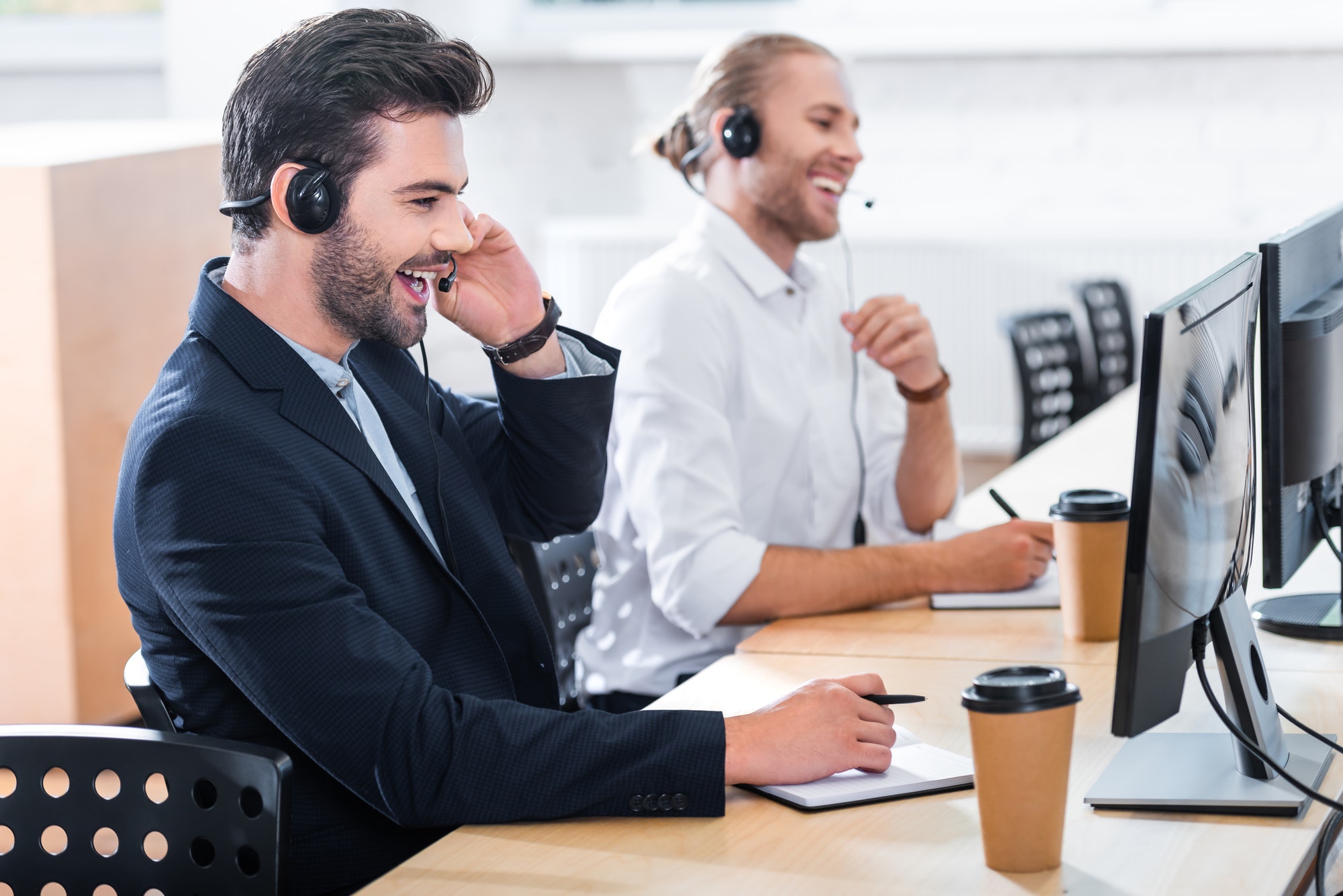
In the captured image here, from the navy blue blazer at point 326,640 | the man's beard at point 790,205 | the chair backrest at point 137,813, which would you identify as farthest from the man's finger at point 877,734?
the man's beard at point 790,205

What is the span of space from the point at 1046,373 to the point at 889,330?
6.40ft

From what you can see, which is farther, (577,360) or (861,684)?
(577,360)

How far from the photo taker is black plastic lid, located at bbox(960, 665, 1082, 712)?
3.47 ft

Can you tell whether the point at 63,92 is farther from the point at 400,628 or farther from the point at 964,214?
the point at 400,628

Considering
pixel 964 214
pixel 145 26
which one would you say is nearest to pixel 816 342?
pixel 964 214

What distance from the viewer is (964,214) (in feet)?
15.3

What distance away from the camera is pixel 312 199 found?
1387mm

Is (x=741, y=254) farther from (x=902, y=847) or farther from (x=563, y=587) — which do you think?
(x=902, y=847)

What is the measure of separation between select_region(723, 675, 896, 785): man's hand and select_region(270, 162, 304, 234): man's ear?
60cm

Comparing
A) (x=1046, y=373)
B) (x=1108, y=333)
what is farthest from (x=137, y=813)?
(x=1108, y=333)

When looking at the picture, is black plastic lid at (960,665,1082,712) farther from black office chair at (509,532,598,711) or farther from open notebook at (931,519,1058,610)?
black office chair at (509,532,598,711)

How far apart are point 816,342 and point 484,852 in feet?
4.00

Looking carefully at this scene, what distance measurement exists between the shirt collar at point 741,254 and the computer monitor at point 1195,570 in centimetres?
90

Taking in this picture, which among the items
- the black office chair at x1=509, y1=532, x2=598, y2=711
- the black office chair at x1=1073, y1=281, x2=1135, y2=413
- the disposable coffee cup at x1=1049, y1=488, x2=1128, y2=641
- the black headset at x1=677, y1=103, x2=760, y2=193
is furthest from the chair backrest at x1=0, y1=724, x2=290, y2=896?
the black office chair at x1=1073, y1=281, x2=1135, y2=413
